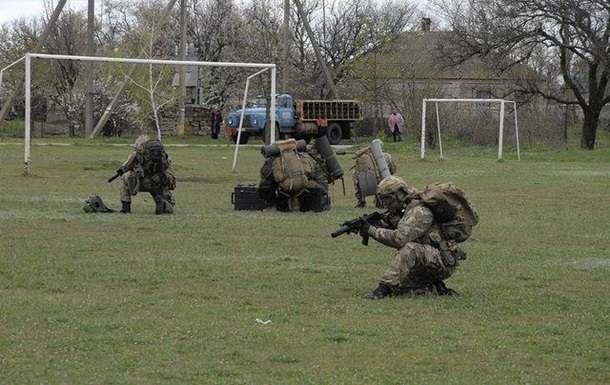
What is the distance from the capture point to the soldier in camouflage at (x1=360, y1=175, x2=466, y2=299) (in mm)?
11188

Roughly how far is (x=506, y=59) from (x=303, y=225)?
131 feet

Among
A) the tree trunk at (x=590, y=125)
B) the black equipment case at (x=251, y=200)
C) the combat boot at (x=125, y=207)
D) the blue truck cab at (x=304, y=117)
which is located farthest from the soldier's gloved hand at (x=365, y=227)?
the tree trunk at (x=590, y=125)

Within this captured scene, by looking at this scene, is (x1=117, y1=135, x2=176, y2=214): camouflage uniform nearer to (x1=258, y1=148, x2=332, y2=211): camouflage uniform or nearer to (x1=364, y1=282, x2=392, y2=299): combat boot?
(x1=258, y1=148, x2=332, y2=211): camouflage uniform

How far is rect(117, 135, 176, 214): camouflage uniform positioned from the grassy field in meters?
0.31

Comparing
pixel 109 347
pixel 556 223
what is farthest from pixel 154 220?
pixel 109 347

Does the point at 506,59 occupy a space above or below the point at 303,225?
above

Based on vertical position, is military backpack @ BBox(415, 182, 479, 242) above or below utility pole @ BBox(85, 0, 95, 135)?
below

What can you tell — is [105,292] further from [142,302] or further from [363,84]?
[363,84]

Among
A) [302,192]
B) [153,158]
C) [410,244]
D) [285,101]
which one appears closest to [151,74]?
[285,101]

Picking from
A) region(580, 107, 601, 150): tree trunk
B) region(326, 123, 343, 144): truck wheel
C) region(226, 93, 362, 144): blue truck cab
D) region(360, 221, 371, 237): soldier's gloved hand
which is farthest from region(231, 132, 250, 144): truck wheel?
region(360, 221, 371, 237): soldier's gloved hand

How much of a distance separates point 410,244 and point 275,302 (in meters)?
1.27

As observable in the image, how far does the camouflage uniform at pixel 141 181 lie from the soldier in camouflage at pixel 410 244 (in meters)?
8.51

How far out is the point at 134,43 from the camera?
229 feet

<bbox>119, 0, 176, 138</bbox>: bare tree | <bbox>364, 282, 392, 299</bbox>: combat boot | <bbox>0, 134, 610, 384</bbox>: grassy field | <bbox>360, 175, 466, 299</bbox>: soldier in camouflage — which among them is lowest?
<bbox>0, 134, 610, 384</bbox>: grassy field
